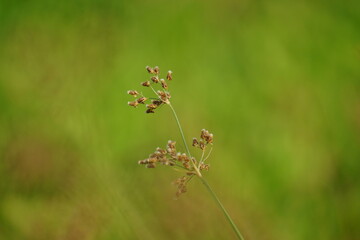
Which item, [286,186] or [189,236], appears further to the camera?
[286,186]

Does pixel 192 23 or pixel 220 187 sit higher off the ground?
pixel 192 23

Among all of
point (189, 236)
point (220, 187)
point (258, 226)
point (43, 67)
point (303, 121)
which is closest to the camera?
point (189, 236)

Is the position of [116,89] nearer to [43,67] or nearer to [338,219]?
[43,67]

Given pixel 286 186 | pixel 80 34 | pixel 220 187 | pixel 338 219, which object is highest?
pixel 80 34

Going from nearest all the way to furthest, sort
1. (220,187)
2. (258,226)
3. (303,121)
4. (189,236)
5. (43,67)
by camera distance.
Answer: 1. (189,236)
2. (258,226)
3. (220,187)
4. (303,121)
5. (43,67)

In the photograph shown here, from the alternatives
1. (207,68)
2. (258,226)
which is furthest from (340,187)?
(207,68)

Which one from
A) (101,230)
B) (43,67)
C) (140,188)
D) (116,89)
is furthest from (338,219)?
(43,67)

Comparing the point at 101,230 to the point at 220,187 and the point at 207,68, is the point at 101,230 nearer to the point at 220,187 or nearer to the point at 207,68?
the point at 220,187
